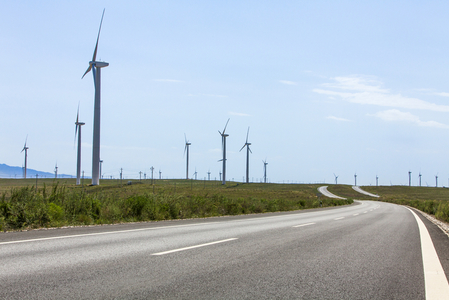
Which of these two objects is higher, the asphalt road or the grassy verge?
the asphalt road

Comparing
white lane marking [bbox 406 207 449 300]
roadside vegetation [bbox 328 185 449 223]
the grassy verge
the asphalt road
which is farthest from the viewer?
roadside vegetation [bbox 328 185 449 223]

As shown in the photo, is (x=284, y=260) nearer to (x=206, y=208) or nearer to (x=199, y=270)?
(x=199, y=270)

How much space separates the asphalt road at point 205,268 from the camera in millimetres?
4938

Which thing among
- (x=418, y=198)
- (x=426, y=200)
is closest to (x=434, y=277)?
(x=426, y=200)

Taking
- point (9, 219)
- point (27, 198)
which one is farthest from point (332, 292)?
point (27, 198)

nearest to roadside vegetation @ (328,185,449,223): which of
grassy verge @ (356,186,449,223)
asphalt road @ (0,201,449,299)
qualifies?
grassy verge @ (356,186,449,223)

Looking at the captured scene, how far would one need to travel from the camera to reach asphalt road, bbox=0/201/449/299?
16.2ft

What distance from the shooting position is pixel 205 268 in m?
6.29

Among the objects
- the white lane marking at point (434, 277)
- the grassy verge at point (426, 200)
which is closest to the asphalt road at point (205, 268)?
the white lane marking at point (434, 277)

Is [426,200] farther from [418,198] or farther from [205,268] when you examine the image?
[205,268]

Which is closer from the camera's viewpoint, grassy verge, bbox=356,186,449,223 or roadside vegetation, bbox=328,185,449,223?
grassy verge, bbox=356,186,449,223

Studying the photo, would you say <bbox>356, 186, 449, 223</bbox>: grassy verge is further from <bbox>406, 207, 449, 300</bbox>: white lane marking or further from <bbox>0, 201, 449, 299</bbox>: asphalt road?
<bbox>0, 201, 449, 299</bbox>: asphalt road

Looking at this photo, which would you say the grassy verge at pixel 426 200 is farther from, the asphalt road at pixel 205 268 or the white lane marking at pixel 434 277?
the asphalt road at pixel 205 268

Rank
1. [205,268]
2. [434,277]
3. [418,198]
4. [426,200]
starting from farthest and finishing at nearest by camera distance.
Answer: [418,198]
[426,200]
[205,268]
[434,277]
